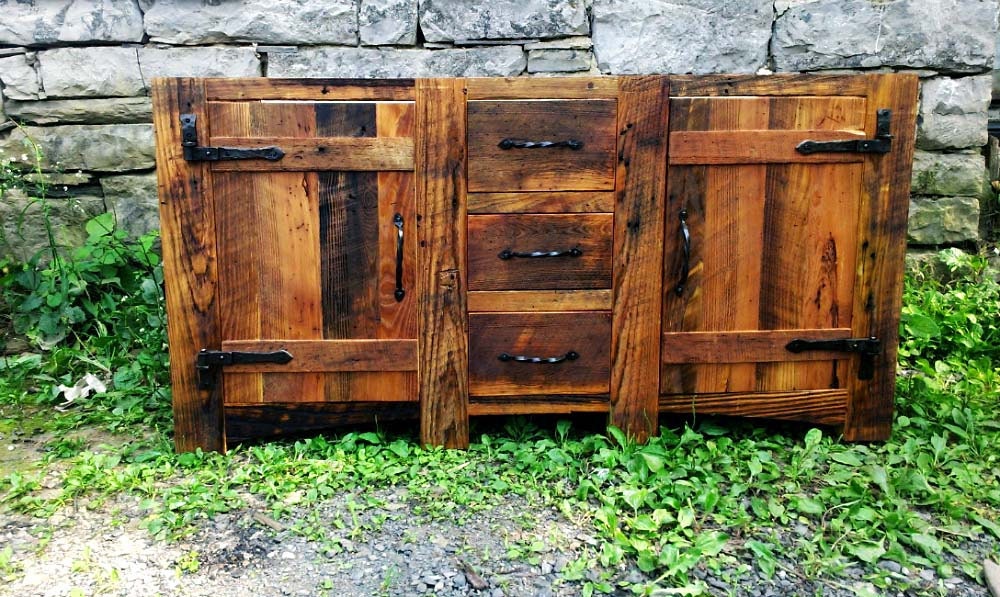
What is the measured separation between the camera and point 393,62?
11.5 ft

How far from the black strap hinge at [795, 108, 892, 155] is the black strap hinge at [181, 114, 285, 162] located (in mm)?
1649

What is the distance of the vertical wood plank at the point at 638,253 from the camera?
2521mm

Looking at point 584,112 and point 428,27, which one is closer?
point 584,112

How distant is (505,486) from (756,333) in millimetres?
976

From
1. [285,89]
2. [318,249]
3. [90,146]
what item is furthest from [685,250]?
[90,146]

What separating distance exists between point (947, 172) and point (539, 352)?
246cm

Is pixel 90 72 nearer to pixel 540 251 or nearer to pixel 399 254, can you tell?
pixel 399 254

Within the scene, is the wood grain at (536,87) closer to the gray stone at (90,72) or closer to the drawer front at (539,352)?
the drawer front at (539,352)

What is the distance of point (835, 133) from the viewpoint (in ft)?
8.38

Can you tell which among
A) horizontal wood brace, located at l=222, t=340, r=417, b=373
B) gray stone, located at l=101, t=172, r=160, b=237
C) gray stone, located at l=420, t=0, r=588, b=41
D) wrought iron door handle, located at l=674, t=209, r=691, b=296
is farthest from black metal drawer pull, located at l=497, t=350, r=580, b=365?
gray stone, located at l=101, t=172, r=160, b=237

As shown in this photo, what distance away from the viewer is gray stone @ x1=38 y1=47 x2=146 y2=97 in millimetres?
3514

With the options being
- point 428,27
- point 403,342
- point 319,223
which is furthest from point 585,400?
point 428,27

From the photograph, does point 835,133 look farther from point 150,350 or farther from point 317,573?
point 150,350

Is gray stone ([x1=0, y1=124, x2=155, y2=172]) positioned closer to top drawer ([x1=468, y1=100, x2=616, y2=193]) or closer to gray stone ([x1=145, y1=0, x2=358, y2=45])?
gray stone ([x1=145, y1=0, x2=358, y2=45])
